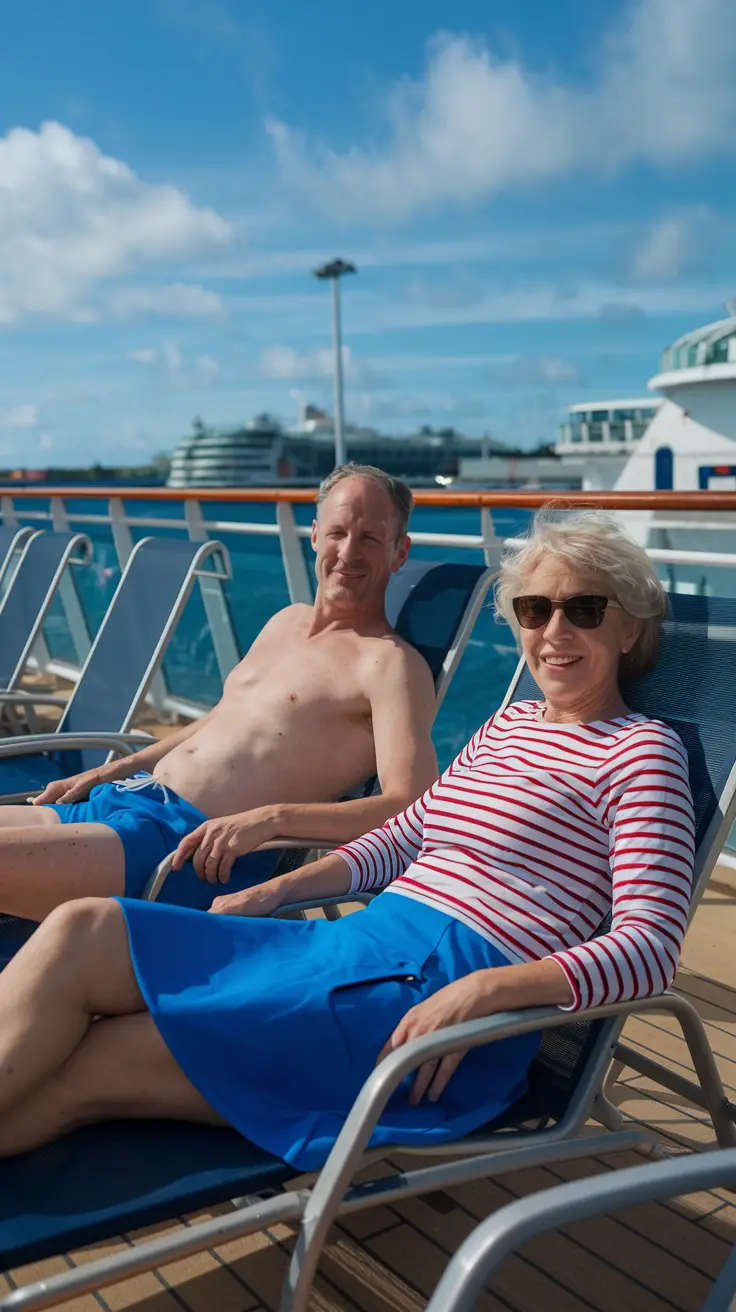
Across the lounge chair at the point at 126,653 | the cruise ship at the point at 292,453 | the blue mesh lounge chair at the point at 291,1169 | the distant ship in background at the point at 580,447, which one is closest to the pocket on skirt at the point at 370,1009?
the blue mesh lounge chair at the point at 291,1169

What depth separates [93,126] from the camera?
56.4 m

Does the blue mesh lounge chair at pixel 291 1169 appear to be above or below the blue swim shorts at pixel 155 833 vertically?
below

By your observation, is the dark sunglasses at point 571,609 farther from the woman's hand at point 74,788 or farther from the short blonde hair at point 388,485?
the woman's hand at point 74,788

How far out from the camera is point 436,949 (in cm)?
185

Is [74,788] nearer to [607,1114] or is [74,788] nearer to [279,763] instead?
[279,763]

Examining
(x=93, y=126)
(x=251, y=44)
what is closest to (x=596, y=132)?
(x=93, y=126)

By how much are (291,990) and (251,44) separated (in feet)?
144

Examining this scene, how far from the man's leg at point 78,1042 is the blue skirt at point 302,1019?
0.05m

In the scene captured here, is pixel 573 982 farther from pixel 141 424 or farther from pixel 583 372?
pixel 583 372

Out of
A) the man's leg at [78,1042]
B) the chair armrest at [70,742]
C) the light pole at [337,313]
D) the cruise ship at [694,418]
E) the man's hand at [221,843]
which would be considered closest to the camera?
the man's leg at [78,1042]

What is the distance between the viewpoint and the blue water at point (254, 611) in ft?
12.4

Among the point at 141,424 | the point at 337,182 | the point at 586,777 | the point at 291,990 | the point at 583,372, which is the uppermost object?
the point at 337,182

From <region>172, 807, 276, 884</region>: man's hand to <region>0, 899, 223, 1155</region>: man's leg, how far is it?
66 cm

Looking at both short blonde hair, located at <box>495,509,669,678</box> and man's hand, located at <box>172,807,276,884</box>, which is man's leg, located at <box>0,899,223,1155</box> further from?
short blonde hair, located at <box>495,509,669,678</box>
